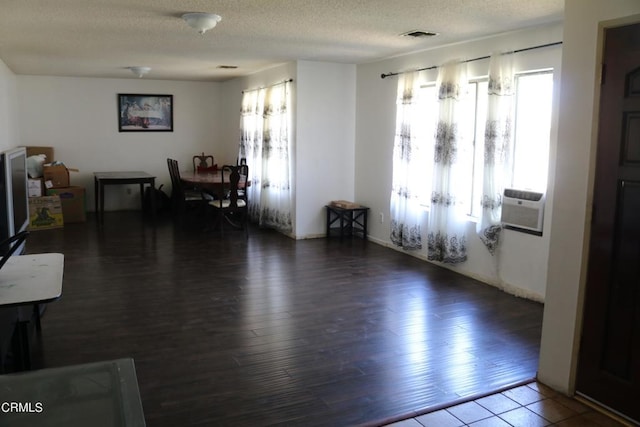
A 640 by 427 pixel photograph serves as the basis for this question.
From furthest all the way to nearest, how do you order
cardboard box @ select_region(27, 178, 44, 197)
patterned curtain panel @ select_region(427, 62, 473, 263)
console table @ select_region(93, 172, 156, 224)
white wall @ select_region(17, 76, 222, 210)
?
white wall @ select_region(17, 76, 222, 210) → console table @ select_region(93, 172, 156, 224) → cardboard box @ select_region(27, 178, 44, 197) → patterned curtain panel @ select_region(427, 62, 473, 263)

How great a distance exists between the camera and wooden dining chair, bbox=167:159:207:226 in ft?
26.2

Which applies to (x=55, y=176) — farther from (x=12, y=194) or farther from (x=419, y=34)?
(x=419, y=34)

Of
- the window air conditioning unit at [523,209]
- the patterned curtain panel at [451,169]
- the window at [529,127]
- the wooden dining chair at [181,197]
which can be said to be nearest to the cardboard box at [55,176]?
the wooden dining chair at [181,197]

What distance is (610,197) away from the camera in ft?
8.35

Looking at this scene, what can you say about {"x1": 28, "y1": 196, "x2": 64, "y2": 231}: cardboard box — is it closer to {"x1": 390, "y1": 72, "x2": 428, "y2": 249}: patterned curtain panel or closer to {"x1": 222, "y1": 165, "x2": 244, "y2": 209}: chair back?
{"x1": 222, "y1": 165, "x2": 244, "y2": 209}: chair back

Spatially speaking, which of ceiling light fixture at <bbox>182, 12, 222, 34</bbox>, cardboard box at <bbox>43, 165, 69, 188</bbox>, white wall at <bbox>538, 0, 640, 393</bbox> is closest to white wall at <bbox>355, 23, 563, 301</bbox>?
white wall at <bbox>538, 0, 640, 393</bbox>

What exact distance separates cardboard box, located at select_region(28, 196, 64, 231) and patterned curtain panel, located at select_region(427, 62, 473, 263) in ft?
17.2

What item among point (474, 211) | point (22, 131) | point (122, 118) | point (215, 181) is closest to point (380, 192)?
point (474, 211)

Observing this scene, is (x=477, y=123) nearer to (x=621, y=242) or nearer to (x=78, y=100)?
(x=621, y=242)

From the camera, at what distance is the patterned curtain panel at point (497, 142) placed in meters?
4.55

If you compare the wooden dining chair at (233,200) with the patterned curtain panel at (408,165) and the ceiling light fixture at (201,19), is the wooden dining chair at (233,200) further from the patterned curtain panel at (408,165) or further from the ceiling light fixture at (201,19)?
the ceiling light fixture at (201,19)

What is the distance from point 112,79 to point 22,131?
164cm

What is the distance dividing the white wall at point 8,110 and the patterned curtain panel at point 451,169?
186 inches

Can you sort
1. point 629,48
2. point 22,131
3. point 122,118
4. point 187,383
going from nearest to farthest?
point 629,48 < point 187,383 < point 22,131 < point 122,118
